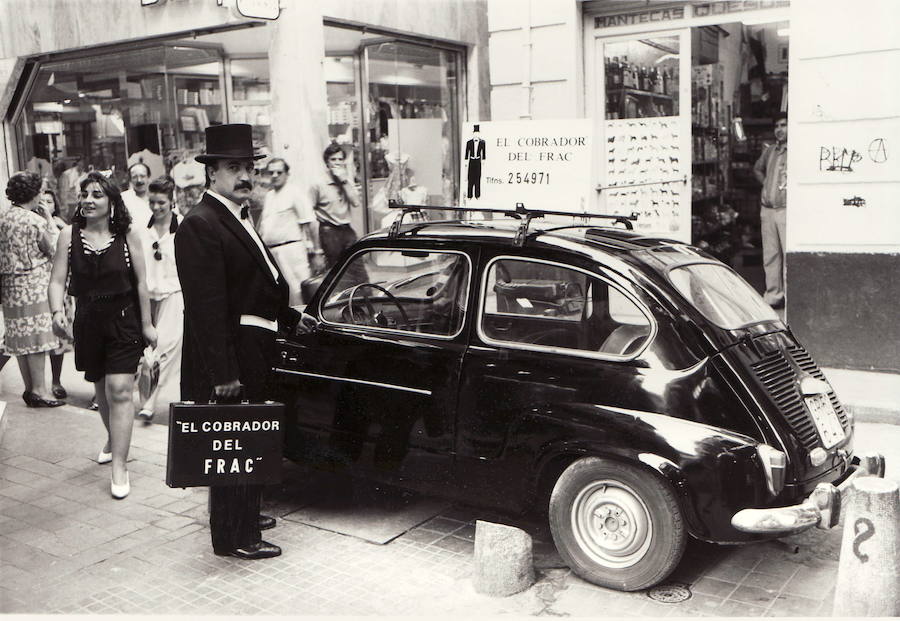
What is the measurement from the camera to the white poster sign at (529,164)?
17.7 ft

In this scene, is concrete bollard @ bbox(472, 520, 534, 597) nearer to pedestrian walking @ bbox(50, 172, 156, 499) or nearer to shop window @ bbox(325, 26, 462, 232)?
pedestrian walking @ bbox(50, 172, 156, 499)

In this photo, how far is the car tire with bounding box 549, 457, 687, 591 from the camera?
3.96 meters

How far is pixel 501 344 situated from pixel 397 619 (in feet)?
4.64

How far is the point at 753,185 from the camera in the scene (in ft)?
35.9

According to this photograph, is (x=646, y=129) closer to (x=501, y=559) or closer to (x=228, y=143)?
(x=228, y=143)

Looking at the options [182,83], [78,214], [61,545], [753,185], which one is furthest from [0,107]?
[753,185]

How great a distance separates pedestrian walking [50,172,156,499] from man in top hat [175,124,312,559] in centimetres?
118

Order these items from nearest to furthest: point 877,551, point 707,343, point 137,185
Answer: point 877,551 < point 707,343 < point 137,185

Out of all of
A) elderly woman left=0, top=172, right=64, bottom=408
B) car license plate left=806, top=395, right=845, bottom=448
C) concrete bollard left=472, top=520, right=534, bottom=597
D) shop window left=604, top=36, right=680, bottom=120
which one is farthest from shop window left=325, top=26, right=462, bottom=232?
car license plate left=806, top=395, right=845, bottom=448

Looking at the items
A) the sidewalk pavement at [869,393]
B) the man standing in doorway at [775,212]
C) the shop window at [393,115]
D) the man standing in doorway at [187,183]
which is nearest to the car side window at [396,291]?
the sidewalk pavement at [869,393]

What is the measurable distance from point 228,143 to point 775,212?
7.25 m

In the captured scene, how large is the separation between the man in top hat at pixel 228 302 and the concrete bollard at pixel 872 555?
268 cm

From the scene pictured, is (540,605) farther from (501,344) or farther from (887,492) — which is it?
(887,492)

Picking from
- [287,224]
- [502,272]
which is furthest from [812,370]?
[287,224]
